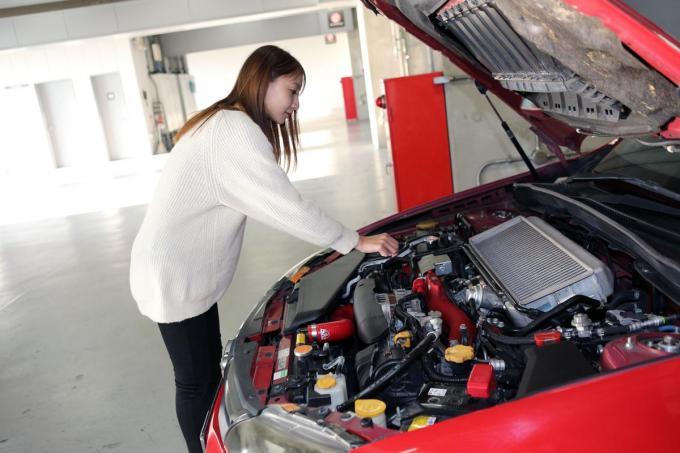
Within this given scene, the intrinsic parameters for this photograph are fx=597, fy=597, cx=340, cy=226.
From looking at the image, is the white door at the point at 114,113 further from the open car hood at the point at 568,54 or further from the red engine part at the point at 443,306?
the red engine part at the point at 443,306

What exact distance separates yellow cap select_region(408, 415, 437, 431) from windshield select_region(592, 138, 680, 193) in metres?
1.06

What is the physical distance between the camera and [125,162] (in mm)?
14352

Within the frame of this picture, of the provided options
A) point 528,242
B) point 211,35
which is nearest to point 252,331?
point 528,242

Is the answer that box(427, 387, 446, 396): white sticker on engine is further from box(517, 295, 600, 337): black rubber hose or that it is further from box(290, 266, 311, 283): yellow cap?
box(290, 266, 311, 283): yellow cap

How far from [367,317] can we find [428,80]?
3.16 meters

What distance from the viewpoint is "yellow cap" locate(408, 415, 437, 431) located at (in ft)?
3.95

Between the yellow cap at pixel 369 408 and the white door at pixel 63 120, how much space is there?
49.5 ft

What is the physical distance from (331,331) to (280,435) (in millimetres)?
489

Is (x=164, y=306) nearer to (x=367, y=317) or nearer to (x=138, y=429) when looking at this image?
(x=367, y=317)

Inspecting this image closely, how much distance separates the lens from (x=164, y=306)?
1.80 m

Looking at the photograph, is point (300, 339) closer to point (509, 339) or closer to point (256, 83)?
point (509, 339)

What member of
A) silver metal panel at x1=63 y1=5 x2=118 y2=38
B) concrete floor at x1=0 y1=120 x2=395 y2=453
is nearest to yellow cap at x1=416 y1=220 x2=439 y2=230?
concrete floor at x1=0 y1=120 x2=395 y2=453

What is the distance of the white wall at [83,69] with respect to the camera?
14141 millimetres

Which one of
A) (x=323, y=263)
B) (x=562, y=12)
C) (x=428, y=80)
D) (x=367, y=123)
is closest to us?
(x=562, y=12)
